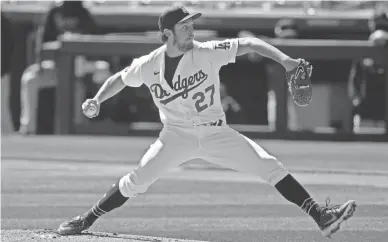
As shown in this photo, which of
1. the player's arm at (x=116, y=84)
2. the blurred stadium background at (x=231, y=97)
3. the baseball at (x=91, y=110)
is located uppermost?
the player's arm at (x=116, y=84)

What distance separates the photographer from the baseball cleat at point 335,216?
15.9 ft

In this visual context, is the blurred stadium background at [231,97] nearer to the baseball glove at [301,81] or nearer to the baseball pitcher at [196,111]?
the baseball pitcher at [196,111]

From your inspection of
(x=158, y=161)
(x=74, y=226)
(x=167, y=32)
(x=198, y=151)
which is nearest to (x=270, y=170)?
(x=198, y=151)

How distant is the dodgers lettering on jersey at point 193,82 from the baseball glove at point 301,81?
38 centimetres

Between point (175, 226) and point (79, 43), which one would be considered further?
point (79, 43)

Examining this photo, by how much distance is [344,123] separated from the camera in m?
12.8

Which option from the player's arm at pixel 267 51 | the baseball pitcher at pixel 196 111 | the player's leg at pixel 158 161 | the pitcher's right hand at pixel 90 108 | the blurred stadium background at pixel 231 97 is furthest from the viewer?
the blurred stadium background at pixel 231 97

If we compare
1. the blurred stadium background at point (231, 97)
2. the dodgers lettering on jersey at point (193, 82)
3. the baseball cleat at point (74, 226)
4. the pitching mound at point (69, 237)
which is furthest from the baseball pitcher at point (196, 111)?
the blurred stadium background at point (231, 97)

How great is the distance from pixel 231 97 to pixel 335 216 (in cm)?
853

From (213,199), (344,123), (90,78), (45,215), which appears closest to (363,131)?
(344,123)

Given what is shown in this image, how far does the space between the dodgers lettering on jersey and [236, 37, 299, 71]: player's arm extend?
5cm

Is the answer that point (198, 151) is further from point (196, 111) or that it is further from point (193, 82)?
point (193, 82)

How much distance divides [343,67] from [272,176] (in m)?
8.25

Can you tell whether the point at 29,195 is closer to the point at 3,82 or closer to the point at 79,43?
the point at 79,43
